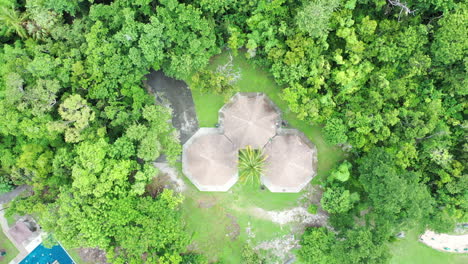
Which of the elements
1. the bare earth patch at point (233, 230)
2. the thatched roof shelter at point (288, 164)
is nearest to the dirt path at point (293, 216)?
the bare earth patch at point (233, 230)

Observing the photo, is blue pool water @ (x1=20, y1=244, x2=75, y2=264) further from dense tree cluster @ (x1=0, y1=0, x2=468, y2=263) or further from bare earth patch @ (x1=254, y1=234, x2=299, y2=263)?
bare earth patch @ (x1=254, y1=234, x2=299, y2=263)

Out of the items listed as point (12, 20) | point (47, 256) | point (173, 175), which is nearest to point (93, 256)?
point (47, 256)

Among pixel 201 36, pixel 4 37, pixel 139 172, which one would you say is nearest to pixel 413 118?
pixel 201 36

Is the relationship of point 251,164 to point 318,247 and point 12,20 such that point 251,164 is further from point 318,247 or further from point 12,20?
point 12,20

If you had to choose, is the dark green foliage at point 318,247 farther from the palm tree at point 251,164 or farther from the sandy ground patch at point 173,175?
the sandy ground patch at point 173,175

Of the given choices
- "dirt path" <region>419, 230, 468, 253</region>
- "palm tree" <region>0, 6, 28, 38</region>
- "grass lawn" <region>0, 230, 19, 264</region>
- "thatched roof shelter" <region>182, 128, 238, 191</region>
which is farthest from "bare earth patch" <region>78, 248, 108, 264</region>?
"dirt path" <region>419, 230, 468, 253</region>

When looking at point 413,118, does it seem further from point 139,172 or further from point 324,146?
point 139,172

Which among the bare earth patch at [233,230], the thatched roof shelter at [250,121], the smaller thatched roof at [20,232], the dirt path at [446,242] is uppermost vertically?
the thatched roof shelter at [250,121]
